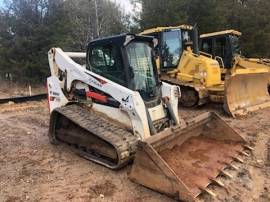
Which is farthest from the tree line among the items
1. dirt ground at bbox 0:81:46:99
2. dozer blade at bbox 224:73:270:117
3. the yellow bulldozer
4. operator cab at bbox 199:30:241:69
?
dozer blade at bbox 224:73:270:117

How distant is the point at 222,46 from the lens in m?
12.9

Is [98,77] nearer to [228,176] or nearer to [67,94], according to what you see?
[67,94]

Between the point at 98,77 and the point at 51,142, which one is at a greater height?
the point at 98,77

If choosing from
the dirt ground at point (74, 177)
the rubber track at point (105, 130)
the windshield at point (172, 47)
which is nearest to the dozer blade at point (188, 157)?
the dirt ground at point (74, 177)

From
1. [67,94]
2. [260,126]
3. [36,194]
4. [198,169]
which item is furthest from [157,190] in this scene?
[260,126]

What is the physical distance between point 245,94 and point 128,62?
535 centimetres

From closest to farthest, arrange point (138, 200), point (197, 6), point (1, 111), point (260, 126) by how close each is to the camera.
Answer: point (138, 200) < point (260, 126) < point (1, 111) < point (197, 6)

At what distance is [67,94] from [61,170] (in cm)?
156

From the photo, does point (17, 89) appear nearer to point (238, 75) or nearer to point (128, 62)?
point (238, 75)

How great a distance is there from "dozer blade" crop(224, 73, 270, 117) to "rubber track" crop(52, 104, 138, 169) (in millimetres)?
4436

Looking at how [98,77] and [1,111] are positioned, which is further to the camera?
[1,111]

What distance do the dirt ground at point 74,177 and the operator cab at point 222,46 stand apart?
570 centimetres

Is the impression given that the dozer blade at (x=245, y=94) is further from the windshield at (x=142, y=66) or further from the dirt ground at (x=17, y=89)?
the dirt ground at (x=17, y=89)

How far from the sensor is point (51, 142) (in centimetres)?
663
